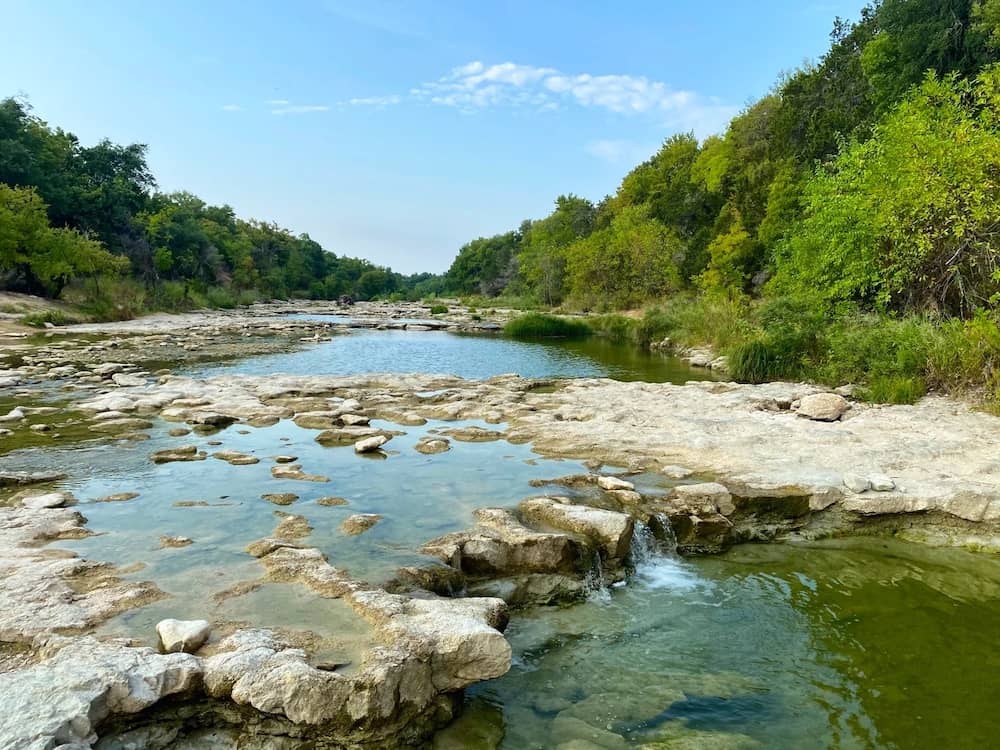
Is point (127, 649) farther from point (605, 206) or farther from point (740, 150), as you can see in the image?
point (605, 206)

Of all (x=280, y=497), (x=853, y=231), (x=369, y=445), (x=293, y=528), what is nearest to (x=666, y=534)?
(x=293, y=528)

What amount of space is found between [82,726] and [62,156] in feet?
203

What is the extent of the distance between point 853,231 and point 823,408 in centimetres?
752

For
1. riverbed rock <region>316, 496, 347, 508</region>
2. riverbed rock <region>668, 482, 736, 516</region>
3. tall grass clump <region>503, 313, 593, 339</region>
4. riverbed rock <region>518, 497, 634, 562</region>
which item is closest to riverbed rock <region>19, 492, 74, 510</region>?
riverbed rock <region>316, 496, 347, 508</region>

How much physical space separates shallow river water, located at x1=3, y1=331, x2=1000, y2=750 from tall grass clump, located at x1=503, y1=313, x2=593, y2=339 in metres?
30.7

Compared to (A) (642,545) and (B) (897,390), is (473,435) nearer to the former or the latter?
(A) (642,545)

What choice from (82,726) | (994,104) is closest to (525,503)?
(82,726)

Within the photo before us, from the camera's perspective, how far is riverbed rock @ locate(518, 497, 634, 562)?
23.2ft

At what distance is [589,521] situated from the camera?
732cm

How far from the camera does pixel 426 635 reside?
4.71m

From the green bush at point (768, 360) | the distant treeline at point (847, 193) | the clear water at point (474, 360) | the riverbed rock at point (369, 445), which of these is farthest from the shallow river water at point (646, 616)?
the clear water at point (474, 360)

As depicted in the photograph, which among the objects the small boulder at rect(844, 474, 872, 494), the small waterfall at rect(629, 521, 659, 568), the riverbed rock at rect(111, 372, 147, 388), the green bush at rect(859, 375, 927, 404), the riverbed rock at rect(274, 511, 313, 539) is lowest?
the small waterfall at rect(629, 521, 659, 568)

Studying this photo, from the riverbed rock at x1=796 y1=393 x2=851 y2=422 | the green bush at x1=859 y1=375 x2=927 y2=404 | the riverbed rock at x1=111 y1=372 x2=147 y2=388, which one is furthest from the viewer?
the riverbed rock at x1=111 y1=372 x2=147 y2=388

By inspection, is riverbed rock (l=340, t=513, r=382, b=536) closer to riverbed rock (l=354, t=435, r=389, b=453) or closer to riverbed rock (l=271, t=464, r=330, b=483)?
riverbed rock (l=271, t=464, r=330, b=483)
